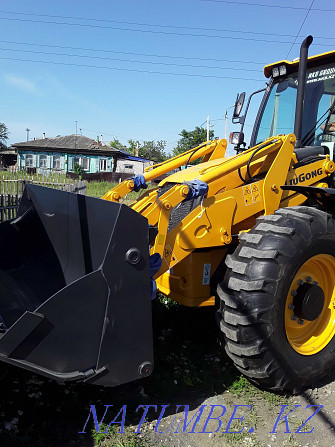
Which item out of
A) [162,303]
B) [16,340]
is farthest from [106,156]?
[16,340]

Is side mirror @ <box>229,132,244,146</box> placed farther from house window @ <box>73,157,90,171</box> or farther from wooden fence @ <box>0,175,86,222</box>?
house window @ <box>73,157,90,171</box>

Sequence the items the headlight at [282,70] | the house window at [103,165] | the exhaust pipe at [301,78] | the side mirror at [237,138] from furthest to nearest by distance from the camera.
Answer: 1. the house window at [103,165]
2. the side mirror at [237,138]
3. the headlight at [282,70]
4. the exhaust pipe at [301,78]

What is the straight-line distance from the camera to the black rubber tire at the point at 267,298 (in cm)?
285

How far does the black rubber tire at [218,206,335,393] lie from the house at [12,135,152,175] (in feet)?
121

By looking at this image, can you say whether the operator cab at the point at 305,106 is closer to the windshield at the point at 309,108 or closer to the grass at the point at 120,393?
the windshield at the point at 309,108

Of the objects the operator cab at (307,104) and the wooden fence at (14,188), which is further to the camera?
the wooden fence at (14,188)

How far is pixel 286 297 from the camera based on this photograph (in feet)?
9.84

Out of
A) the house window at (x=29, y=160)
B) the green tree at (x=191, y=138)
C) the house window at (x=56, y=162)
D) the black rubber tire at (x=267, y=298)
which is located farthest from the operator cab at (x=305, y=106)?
the green tree at (x=191, y=138)

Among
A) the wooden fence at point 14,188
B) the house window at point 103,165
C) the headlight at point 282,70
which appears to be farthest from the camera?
the house window at point 103,165

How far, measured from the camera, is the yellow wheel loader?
2352mm

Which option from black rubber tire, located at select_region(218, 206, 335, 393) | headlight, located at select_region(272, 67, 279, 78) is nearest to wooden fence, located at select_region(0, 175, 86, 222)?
headlight, located at select_region(272, 67, 279, 78)

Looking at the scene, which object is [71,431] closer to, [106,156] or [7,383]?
[7,383]

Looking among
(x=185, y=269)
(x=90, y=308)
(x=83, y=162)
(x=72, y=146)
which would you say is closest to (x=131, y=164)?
(x=83, y=162)

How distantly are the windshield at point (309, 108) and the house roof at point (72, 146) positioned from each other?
35.3 m
